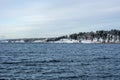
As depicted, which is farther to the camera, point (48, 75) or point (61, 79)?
point (48, 75)

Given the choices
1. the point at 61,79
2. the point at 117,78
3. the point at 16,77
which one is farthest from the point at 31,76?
the point at 117,78

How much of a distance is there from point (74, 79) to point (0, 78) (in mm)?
9994

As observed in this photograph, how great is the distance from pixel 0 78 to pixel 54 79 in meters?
7.35

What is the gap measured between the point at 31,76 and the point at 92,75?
8.67m

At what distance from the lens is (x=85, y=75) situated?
4706cm

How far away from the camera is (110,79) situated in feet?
142

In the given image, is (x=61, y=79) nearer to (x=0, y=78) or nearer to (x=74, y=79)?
(x=74, y=79)

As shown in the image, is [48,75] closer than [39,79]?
No

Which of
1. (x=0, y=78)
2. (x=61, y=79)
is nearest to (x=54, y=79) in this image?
(x=61, y=79)

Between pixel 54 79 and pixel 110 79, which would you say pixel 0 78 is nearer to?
pixel 54 79

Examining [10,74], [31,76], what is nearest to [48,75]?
[31,76]

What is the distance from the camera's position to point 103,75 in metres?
47.1

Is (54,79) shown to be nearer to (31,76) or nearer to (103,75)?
(31,76)

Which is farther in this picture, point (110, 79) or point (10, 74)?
point (10, 74)
